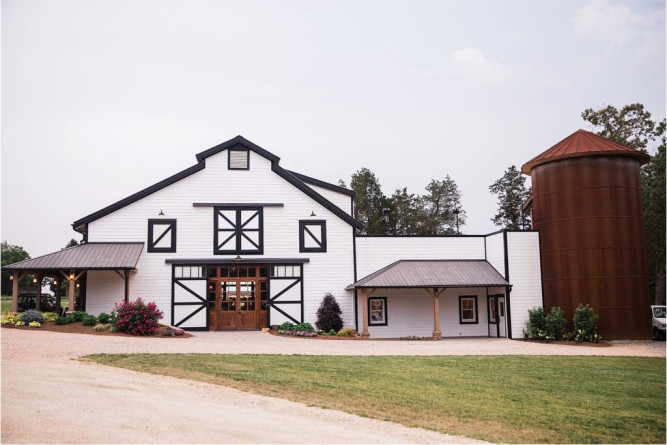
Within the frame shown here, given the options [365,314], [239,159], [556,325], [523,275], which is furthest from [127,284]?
[556,325]

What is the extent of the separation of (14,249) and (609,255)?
98113 mm

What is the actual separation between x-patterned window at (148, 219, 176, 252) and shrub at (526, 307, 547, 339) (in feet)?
50.9

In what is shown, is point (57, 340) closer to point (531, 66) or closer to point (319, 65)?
point (319, 65)

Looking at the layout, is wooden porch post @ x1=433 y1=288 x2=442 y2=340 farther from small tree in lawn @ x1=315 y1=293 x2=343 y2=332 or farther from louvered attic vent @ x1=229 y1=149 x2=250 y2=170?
louvered attic vent @ x1=229 y1=149 x2=250 y2=170

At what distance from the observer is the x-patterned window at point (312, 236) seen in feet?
87.8

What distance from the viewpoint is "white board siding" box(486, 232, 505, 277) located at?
Result: 26344 mm

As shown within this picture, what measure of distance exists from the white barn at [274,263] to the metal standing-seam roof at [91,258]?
120mm

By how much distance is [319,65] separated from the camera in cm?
2608

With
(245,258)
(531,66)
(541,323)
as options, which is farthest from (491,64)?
(245,258)

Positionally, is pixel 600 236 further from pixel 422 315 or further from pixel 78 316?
pixel 78 316

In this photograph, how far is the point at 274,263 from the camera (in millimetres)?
26328

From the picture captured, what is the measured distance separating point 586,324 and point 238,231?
1486cm

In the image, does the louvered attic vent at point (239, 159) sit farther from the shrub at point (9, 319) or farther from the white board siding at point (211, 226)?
Answer: the shrub at point (9, 319)

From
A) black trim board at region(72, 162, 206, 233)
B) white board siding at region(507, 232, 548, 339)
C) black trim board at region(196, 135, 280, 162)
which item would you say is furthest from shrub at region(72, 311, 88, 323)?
white board siding at region(507, 232, 548, 339)
